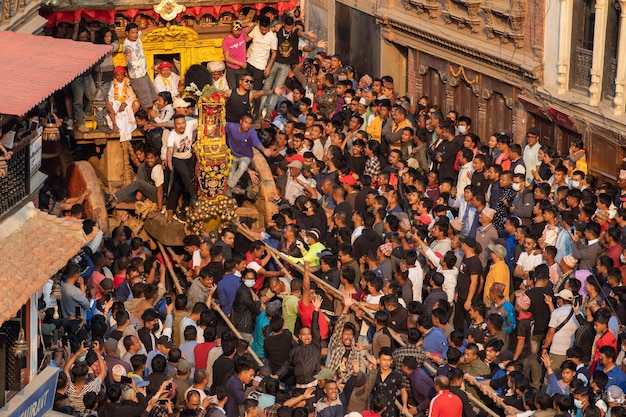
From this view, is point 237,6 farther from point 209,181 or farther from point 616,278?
point 616,278

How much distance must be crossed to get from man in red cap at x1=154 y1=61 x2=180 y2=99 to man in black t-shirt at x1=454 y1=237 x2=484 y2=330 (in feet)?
28.5

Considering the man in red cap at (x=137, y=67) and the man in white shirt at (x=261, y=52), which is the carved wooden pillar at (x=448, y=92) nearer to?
the man in white shirt at (x=261, y=52)

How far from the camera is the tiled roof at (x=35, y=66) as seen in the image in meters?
18.5

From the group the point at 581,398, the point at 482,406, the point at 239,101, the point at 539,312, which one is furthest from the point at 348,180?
A: the point at 581,398

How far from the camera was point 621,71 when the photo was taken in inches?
1035

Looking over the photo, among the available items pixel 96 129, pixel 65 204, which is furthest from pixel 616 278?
pixel 96 129


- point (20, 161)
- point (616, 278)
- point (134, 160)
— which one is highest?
point (20, 161)

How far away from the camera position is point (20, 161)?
64.6 feet

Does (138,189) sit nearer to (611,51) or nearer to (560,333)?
(611,51)

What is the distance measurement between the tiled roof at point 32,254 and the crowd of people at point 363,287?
1.50 meters

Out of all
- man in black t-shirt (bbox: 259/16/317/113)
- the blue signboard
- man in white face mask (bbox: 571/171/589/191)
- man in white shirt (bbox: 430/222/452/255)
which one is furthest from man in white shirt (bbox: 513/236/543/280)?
man in black t-shirt (bbox: 259/16/317/113)

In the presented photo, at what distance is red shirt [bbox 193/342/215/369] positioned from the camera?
69.5ft

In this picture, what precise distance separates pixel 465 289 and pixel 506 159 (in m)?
4.11

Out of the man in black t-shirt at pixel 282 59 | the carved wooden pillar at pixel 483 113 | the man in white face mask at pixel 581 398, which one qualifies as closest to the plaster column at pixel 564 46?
the carved wooden pillar at pixel 483 113
